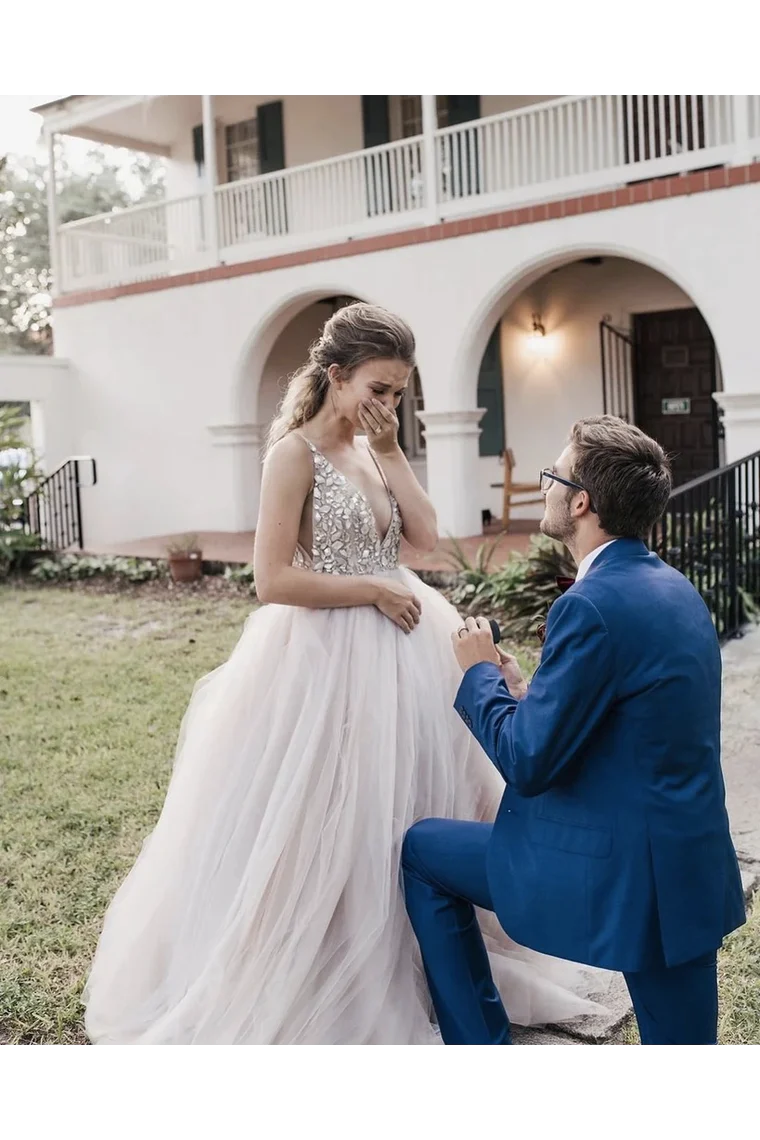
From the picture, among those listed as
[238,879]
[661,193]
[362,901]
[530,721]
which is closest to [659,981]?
[530,721]

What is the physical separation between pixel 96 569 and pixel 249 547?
5.41ft

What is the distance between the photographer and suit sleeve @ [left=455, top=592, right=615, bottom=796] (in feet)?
6.20

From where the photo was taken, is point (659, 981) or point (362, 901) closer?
point (659, 981)

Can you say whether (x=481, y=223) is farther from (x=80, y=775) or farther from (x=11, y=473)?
(x=80, y=775)

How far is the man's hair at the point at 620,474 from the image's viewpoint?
1987mm

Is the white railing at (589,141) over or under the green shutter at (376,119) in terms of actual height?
under

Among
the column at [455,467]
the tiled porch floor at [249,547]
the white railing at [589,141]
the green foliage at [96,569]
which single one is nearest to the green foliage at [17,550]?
the green foliage at [96,569]

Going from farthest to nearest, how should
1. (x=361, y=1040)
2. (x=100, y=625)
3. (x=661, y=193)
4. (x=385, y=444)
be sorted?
(x=661, y=193)
(x=100, y=625)
(x=385, y=444)
(x=361, y=1040)

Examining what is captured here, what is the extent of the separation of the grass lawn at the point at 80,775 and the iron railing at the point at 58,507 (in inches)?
142

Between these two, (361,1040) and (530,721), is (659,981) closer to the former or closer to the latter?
(530,721)

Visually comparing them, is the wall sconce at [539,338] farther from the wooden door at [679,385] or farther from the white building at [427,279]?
the wooden door at [679,385]

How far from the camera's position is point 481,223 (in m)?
10.9
